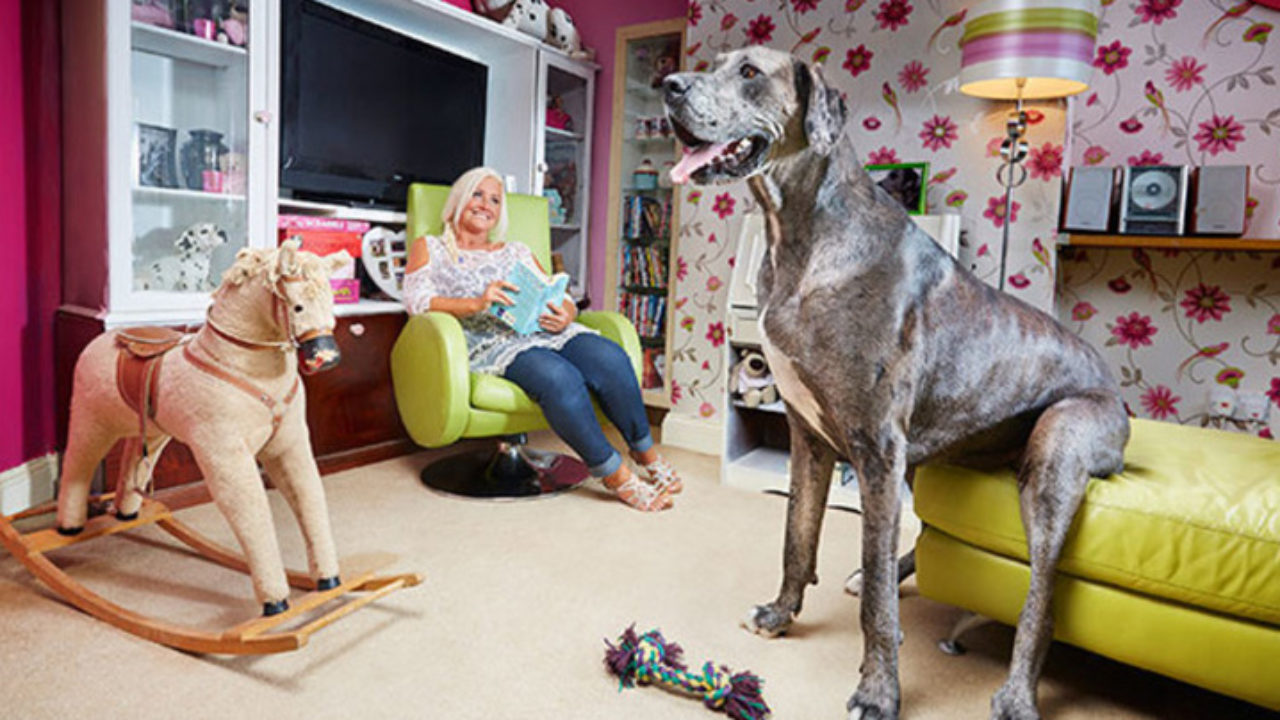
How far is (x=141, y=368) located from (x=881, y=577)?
1.43 metres

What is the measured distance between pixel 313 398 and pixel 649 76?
2.18m

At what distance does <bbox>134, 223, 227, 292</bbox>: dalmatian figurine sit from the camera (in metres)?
2.23

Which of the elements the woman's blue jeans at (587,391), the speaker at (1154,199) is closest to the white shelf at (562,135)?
the woman's blue jeans at (587,391)

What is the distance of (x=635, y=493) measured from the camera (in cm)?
240

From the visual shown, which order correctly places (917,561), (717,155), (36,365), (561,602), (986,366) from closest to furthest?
1. (717,155)
2. (986,366)
3. (917,561)
4. (561,602)
5. (36,365)

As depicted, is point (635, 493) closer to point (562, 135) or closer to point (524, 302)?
point (524, 302)

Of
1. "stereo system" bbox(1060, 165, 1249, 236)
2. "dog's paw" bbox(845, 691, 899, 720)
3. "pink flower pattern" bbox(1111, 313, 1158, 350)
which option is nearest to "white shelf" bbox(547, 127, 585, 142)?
"stereo system" bbox(1060, 165, 1249, 236)

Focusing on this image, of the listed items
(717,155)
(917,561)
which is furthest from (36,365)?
(917,561)

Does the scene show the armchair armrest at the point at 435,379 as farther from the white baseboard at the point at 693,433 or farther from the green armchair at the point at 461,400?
the white baseboard at the point at 693,433

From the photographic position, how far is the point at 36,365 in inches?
85.4

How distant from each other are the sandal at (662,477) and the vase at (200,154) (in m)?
1.63

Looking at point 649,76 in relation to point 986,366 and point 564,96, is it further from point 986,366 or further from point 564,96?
point 986,366

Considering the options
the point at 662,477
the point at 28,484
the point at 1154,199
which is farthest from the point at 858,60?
the point at 28,484

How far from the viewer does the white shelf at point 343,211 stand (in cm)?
268
